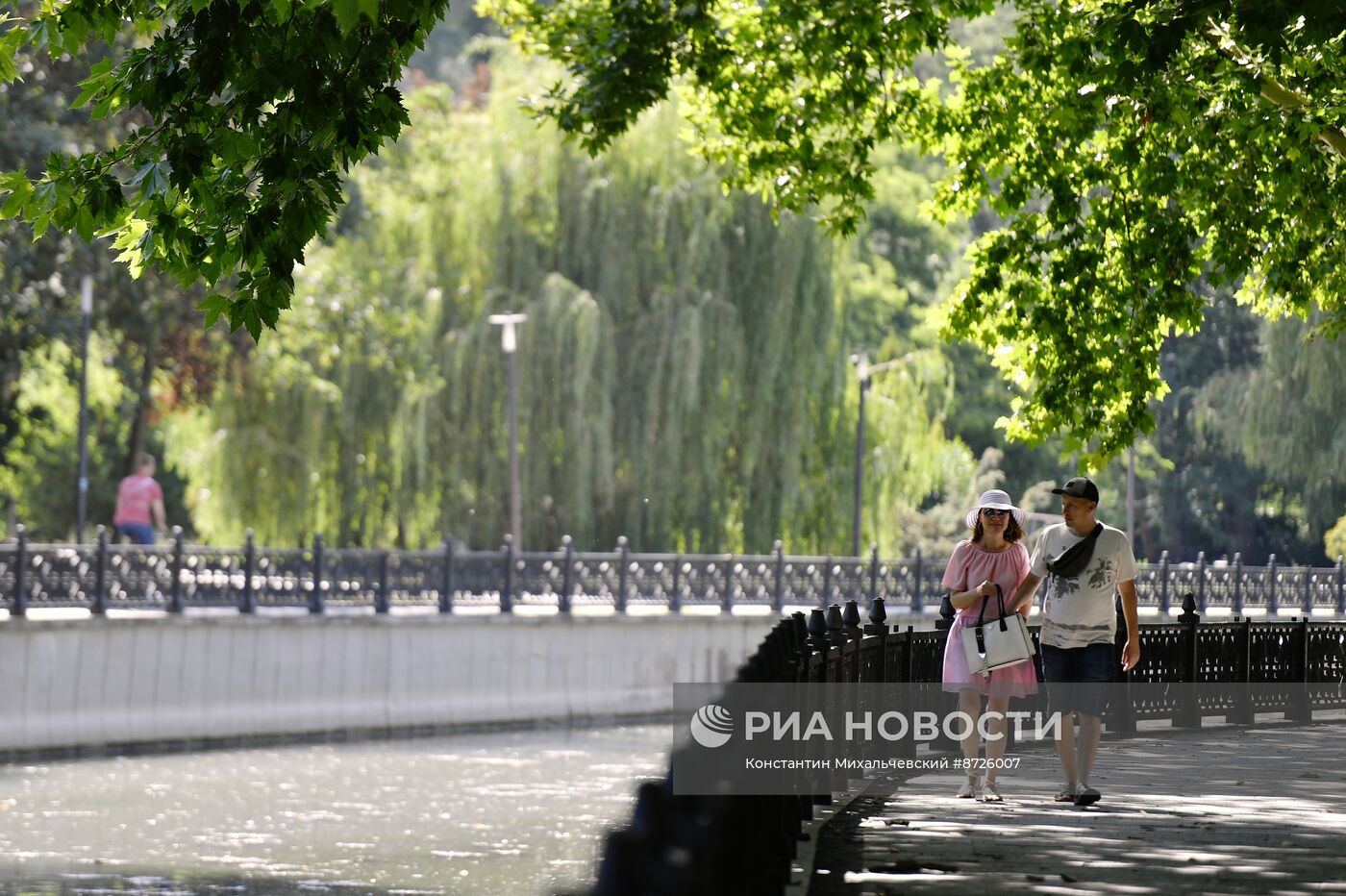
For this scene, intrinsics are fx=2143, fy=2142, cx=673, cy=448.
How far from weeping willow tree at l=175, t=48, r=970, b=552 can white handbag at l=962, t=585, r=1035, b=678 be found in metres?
25.6

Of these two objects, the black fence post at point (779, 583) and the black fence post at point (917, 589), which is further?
the black fence post at point (917, 589)

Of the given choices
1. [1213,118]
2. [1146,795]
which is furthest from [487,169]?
[1146,795]

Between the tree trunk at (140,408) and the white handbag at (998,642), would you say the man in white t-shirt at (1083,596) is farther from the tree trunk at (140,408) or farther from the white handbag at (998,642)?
the tree trunk at (140,408)

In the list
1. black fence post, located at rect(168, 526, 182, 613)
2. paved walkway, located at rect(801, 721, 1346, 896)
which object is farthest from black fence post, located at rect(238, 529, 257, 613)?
paved walkway, located at rect(801, 721, 1346, 896)

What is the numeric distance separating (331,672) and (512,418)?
7791 mm

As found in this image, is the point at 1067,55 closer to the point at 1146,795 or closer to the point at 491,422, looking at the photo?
the point at 1146,795

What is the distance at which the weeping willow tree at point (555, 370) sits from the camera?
36531 millimetres

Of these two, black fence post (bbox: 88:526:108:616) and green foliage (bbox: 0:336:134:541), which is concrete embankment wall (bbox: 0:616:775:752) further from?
green foliage (bbox: 0:336:134:541)

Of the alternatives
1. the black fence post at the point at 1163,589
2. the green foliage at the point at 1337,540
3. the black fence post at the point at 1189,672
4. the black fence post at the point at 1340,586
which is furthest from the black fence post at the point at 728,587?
the green foliage at the point at 1337,540

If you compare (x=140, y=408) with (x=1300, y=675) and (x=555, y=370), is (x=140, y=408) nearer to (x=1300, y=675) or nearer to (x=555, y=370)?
(x=555, y=370)

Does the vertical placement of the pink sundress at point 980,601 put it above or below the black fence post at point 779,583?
below

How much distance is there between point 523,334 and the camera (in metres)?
Answer: 36.8

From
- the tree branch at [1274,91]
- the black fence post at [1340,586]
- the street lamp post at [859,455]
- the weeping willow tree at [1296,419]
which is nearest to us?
the tree branch at [1274,91]

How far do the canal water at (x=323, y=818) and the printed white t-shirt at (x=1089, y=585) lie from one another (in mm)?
4056
